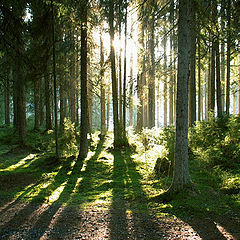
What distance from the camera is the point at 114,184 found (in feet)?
23.6

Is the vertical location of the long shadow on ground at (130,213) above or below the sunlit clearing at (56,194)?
above

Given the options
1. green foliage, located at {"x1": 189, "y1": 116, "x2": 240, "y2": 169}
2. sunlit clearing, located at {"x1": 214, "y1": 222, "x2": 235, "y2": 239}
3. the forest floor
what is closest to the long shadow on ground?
the forest floor

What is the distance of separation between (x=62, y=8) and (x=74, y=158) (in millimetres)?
6548

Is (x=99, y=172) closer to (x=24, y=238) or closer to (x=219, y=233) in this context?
(x=24, y=238)

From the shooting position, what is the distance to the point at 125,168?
355 inches

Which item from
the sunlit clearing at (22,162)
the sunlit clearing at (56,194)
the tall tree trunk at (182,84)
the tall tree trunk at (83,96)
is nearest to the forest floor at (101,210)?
the sunlit clearing at (56,194)

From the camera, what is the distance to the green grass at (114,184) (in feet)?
17.0

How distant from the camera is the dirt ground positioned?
3971mm

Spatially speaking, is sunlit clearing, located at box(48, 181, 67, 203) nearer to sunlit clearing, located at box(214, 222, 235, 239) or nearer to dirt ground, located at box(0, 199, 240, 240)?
dirt ground, located at box(0, 199, 240, 240)

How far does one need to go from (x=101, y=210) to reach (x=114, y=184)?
80.3 inches

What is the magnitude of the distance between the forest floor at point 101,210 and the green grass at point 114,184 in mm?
22

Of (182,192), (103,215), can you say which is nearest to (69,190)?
(103,215)

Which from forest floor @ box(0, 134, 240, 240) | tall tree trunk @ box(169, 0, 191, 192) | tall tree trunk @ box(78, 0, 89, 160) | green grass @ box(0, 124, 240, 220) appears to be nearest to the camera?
forest floor @ box(0, 134, 240, 240)

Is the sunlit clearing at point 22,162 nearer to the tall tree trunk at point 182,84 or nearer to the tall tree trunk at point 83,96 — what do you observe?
the tall tree trunk at point 83,96
